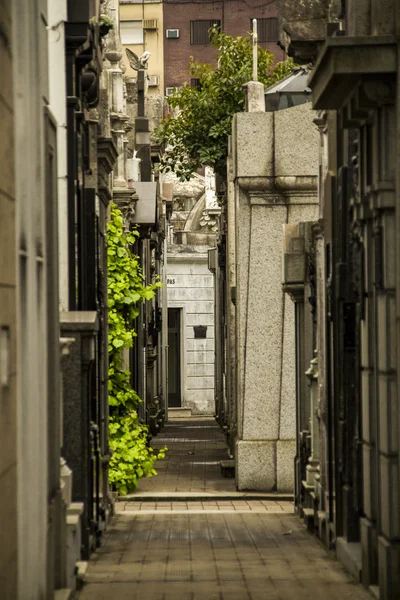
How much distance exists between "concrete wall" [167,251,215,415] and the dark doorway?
39 cm

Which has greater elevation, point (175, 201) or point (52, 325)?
point (175, 201)

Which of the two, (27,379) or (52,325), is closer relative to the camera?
(27,379)

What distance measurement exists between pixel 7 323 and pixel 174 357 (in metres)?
37.3

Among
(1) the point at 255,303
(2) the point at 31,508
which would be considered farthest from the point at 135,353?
(2) the point at 31,508

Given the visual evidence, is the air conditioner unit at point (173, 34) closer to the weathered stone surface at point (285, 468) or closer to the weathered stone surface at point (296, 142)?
the weathered stone surface at point (296, 142)

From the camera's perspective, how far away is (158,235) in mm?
37031

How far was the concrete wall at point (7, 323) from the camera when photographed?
6.65 metres

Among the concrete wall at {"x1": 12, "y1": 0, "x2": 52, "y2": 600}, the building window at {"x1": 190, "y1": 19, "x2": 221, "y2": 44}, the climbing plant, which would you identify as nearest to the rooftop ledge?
the concrete wall at {"x1": 12, "y1": 0, "x2": 52, "y2": 600}

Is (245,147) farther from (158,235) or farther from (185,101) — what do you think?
(158,235)

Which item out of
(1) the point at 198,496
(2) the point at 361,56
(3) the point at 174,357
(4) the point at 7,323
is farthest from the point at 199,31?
(4) the point at 7,323

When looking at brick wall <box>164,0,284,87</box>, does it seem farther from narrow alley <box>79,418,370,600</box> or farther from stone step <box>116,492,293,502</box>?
stone step <box>116,492,293,502</box>

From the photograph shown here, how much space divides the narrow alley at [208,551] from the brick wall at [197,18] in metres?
39.3

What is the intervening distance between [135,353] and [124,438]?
8.32m

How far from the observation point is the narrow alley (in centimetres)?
1035
